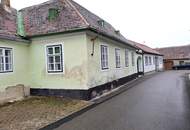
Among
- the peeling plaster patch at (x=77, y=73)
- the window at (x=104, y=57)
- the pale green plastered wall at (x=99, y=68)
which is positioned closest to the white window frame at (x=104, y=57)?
the window at (x=104, y=57)

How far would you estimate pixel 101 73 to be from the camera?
1284 cm

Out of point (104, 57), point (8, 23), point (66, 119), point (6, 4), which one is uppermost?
point (6, 4)

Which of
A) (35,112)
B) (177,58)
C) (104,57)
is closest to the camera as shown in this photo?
(35,112)

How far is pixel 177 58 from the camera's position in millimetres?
45438

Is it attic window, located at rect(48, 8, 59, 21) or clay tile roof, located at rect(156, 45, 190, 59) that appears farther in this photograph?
clay tile roof, located at rect(156, 45, 190, 59)

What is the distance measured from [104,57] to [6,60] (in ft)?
19.5

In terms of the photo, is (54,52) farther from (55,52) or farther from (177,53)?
(177,53)

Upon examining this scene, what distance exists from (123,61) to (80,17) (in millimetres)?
7984

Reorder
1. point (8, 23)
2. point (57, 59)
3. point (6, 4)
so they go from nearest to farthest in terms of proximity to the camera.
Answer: point (57, 59), point (8, 23), point (6, 4)

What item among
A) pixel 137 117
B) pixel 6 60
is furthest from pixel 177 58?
pixel 137 117

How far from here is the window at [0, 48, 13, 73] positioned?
10633 mm

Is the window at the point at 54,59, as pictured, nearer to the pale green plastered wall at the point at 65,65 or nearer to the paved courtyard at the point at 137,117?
the pale green plastered wall at the point at 65,65

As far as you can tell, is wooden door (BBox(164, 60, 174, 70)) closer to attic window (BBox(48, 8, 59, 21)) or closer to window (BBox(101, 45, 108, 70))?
window (BBox(101, 45, 108, 70))

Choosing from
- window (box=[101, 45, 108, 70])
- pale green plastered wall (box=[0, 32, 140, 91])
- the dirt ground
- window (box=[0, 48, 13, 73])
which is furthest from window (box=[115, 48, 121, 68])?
window (box=[0, 48, 13, 73])
